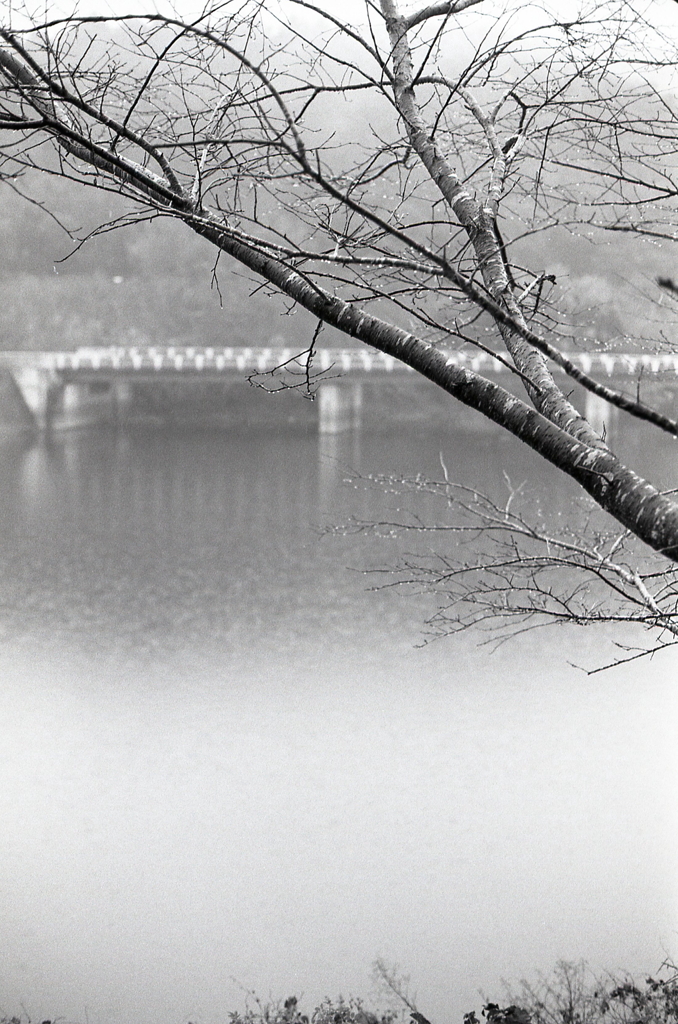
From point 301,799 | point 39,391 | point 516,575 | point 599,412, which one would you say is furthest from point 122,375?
point 516,575

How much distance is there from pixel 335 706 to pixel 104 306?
83.4 ft

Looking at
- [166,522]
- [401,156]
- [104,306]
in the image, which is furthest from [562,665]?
[104,306]

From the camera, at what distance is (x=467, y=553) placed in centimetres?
963

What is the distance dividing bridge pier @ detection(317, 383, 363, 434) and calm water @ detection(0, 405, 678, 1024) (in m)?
14.0

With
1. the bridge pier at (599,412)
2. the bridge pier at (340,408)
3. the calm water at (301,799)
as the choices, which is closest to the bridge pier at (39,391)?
the bridge pier at (340,408)

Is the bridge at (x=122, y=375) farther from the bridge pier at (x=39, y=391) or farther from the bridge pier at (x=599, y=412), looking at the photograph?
the bridge pier at (x=599, y=412)

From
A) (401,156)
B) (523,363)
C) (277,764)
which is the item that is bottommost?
(277,764)

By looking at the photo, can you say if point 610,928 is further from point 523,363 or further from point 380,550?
point 380,550

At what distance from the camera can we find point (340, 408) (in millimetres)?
24000

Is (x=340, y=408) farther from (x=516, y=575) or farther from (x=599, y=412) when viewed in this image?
(x=516, y=575)

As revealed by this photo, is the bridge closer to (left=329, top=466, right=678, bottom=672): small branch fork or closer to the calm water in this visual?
(left=329, top=466, right=678, bottom=672): small branch fork

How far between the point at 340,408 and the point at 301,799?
755 inches

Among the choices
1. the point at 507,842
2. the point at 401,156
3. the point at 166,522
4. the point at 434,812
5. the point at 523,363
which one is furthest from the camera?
the point at 166,522

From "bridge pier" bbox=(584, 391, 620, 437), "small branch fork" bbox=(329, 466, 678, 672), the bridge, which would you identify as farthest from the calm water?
the bridge
